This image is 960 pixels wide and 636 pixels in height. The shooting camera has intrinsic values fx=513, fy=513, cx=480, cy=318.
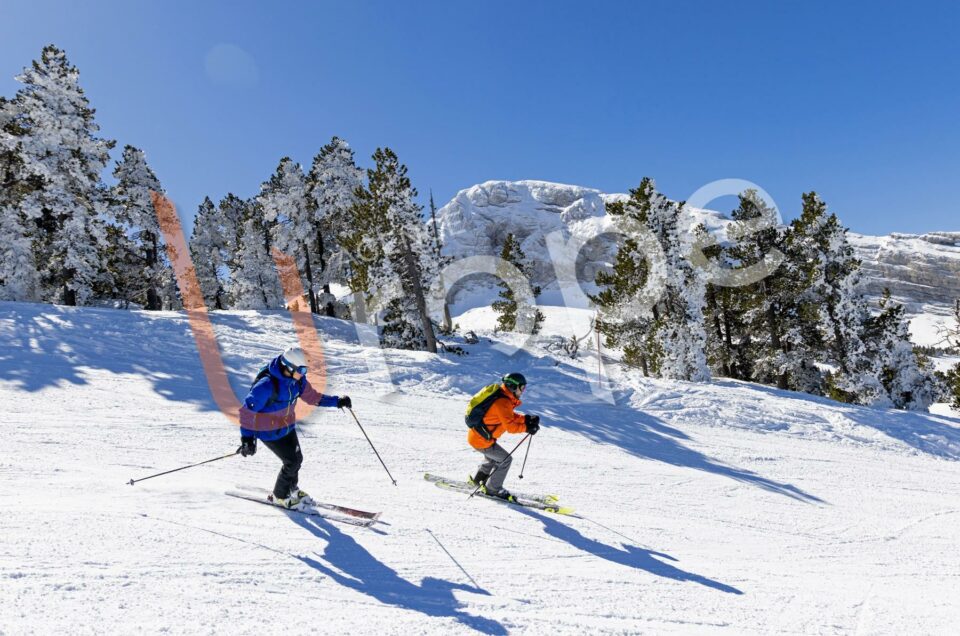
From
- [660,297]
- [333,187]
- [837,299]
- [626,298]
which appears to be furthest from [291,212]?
[837,299]

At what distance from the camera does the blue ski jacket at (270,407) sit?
6.05m

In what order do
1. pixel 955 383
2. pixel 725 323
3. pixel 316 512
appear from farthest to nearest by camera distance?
pixel 725 323
pixel 955 383
pixel 316 512

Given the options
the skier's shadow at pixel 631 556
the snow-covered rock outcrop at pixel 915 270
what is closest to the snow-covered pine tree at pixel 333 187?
the skier's shadow at pixel 631 556

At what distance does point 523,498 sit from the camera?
7996 millimetres

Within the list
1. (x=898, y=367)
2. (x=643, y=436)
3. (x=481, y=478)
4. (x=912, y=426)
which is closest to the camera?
(x=481, y=478)

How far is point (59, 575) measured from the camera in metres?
3.92

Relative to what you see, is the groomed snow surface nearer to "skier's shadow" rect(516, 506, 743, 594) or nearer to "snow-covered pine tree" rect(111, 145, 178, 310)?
"skier's shadow" rect(516, 506, 743, 594)

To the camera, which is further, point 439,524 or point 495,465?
point 495,465

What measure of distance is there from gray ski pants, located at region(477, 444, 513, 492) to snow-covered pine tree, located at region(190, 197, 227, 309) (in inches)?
1711

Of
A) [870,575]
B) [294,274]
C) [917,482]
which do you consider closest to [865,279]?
[917,482]

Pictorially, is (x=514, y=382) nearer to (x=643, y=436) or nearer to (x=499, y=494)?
(x=499, y=494)

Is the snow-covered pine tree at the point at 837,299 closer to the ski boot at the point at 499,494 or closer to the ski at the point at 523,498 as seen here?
the ski at the point at 523,498

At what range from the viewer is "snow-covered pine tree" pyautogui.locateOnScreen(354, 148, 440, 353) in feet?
83.7

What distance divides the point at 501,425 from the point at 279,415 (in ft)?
10.3
